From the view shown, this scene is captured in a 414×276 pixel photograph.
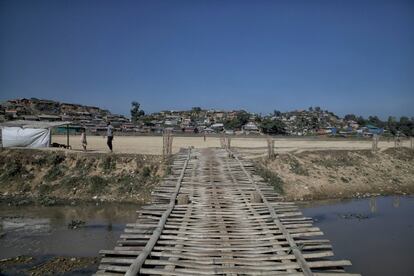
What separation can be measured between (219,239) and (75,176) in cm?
1517

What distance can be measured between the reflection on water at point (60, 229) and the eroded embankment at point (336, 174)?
854 centimetres

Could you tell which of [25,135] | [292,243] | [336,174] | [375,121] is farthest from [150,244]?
[375,121]

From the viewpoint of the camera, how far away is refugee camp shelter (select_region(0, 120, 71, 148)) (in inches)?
910

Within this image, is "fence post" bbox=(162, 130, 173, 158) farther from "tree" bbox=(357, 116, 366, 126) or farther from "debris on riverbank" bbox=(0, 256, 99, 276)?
"tree" bbox=(357, 116, 366, 126)

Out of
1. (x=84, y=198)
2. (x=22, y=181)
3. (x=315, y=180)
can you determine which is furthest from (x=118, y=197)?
(x=315, y=180)

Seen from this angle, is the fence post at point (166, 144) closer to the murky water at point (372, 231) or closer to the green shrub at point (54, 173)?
the green shrub at point (54, 173)

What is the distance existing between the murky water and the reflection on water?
7.85 metres

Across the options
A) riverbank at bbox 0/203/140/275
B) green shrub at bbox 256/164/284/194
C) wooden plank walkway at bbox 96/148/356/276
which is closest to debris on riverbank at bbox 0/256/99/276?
riverbank at bbox 0/203/140/275

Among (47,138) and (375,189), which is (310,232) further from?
(47,138)

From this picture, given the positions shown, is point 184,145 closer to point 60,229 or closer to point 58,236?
point 60,229

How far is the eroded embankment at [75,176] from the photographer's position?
764 inches

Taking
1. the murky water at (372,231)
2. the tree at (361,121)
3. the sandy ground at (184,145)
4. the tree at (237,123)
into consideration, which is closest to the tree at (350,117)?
the tree at (361,121)

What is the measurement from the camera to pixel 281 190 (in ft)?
67.2

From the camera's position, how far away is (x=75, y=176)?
20609 mm
